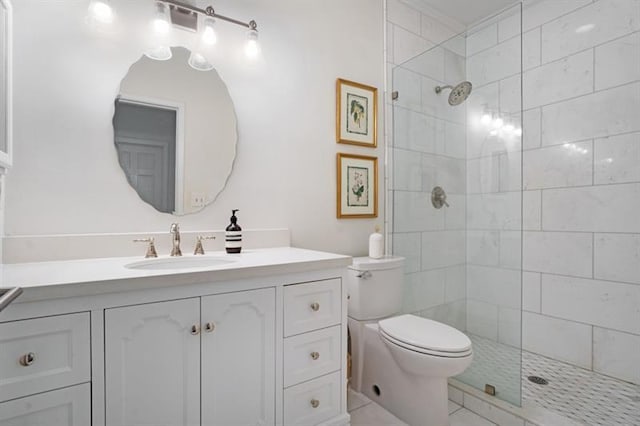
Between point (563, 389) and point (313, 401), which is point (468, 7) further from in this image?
point (313, 401)

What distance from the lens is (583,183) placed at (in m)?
2.05

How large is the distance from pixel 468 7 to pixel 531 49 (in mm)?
565

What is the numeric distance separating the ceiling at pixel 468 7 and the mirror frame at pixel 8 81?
7.80 ft

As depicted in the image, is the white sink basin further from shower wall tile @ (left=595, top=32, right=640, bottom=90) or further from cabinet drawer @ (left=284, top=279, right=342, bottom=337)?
shower wall tile @ (left=595, top=32, right=640, bottom=90)

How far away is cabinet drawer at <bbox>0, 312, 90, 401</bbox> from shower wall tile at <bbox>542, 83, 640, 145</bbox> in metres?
2.73

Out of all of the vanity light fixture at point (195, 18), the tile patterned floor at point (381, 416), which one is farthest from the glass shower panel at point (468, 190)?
the vanity light fixture at point (195, 18)

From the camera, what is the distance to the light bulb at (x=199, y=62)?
158cm

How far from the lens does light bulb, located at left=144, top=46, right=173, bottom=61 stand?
4.85 feet

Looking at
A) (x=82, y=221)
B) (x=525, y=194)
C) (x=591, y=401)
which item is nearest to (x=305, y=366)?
(x=82, y=221)

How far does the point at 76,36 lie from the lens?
1.32 m

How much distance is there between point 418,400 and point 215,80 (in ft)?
6.19

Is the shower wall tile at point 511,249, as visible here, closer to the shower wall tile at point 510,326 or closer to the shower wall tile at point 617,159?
the shower wall tile at point 510,326

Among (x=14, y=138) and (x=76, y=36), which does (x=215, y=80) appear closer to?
(x=76, y=36)

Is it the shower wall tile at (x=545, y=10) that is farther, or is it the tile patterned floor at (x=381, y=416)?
the shower wall tile at (x=545, y=10)
